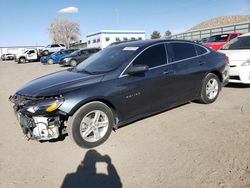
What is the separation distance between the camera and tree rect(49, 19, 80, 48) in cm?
8019

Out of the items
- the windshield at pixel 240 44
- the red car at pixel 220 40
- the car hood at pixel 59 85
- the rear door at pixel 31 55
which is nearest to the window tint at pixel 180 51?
the car hood at pixel 59 85

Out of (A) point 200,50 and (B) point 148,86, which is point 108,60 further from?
(A) point 200,50

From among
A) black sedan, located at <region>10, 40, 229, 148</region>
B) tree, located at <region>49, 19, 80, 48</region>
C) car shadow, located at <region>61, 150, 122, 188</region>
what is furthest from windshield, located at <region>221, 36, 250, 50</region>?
tree, located at <region>49, 19, 80, 48</region>

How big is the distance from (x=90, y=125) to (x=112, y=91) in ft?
2.15

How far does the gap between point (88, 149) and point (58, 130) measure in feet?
1.87

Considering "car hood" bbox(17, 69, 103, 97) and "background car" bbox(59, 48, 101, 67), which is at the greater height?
"background car" bbox(59, 48, 101, 67)

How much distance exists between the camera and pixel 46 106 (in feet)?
11.3

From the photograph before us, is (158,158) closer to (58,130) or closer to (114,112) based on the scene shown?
(114,112)

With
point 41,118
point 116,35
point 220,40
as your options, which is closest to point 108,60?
point 41,118

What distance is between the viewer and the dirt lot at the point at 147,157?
2877mm

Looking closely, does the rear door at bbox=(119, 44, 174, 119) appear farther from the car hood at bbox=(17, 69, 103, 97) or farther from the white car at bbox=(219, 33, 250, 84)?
the white car at bbox=(219, 33, 250, 84)

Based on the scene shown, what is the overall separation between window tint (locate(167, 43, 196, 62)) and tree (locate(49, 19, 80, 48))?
260 feet

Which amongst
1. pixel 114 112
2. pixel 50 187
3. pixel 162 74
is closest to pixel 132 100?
pixel 114 112

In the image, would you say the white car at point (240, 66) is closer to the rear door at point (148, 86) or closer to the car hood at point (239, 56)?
the car hood at point (239, 56)
